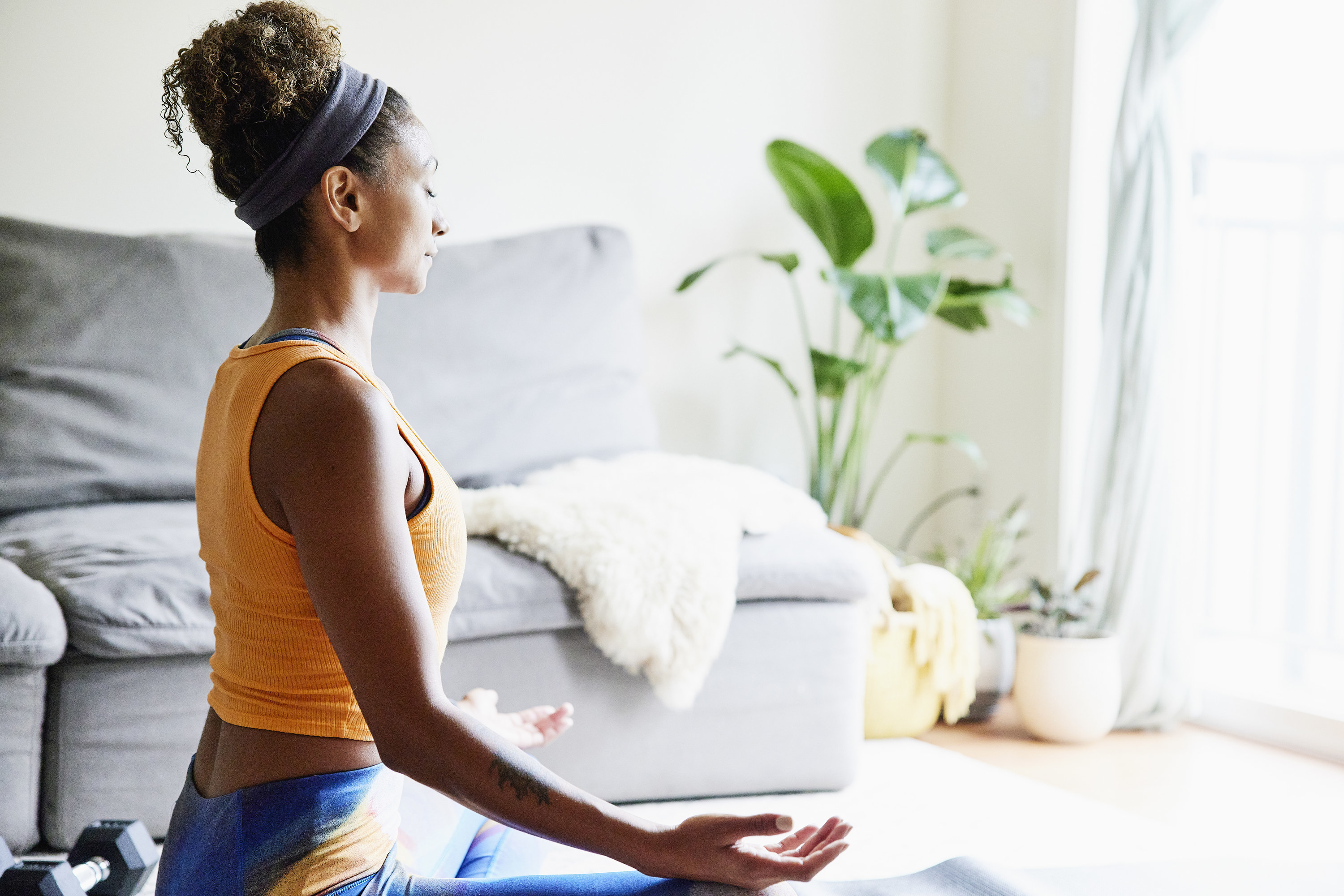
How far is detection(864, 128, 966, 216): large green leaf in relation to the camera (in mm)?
2729

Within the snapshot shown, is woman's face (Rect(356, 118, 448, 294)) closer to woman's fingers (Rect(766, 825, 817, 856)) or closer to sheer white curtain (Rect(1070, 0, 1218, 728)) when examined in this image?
woman's fingers (Rect(766, 825, 817, 856))

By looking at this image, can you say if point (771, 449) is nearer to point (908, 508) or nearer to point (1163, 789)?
point (908, 508)

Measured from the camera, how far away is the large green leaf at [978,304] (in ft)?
8.72

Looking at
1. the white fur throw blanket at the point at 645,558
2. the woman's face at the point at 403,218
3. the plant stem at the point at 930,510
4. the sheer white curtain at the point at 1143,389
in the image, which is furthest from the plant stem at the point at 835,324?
the woman's face at the point at 403,218

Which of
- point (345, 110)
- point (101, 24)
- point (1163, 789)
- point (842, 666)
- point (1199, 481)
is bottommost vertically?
point (1163, 789)

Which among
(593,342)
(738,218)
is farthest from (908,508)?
(593,342)

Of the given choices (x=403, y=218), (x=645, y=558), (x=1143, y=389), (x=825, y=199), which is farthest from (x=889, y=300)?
(x=403, y=218)

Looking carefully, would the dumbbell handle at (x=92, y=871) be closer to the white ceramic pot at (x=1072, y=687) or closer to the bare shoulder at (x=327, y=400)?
the bare shoulder at (x=327, y=400)

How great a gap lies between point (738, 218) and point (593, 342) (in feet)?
2.43

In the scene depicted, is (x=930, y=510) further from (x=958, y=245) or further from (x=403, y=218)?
(x=403, y=218)

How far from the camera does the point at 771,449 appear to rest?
3.16 m

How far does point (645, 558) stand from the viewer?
1.78 meters

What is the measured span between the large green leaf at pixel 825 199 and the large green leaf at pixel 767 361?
1.00 ft

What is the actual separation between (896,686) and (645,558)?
0.76 meters
